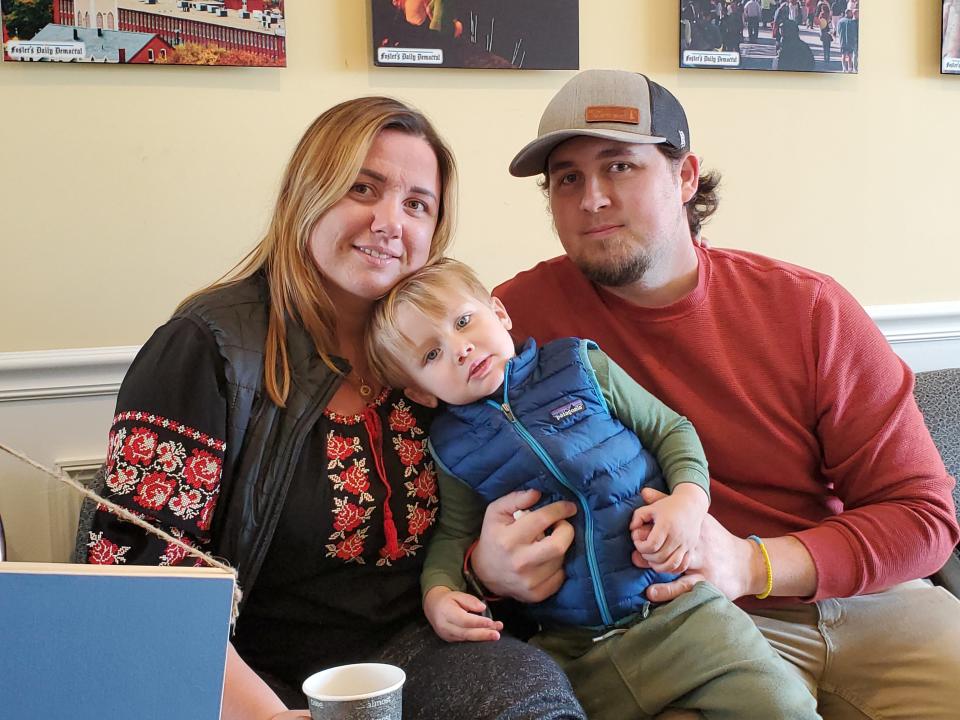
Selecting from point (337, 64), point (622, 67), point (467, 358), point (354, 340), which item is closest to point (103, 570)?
point (467, 358)

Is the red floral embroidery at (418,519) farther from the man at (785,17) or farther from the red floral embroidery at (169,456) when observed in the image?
the man at (785,17)

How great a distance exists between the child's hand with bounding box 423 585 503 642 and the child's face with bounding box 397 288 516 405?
11.9 inches

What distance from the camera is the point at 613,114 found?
1673 mm

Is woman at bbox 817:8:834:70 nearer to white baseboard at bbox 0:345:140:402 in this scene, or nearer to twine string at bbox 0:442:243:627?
white baseboard at bbox 0:345:140:402

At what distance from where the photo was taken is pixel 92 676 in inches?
26.8

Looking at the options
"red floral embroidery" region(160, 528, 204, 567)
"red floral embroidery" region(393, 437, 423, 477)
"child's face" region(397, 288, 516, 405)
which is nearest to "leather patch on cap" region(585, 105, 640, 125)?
"child's face" region(397, 288, 516, 405)

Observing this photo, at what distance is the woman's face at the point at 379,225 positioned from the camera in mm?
1445

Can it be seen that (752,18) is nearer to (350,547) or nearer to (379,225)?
(379,225)

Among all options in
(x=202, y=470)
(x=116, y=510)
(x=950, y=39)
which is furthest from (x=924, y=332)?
(x=116, y=510)

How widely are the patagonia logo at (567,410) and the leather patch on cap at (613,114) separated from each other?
56 cm

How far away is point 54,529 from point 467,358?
3.63 ft

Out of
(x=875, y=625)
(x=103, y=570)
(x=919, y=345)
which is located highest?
(x=103, y=570)

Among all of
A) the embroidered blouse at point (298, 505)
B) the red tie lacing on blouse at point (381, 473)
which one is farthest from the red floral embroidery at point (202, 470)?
the red tie lacing on blouse at point (381, 473)

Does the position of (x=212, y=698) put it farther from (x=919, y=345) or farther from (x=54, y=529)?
(x=919, y=345)
